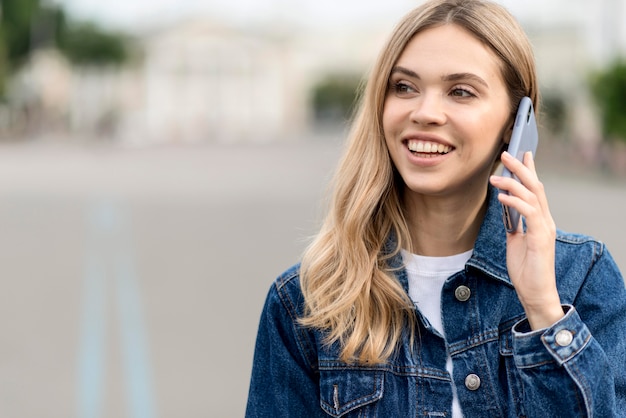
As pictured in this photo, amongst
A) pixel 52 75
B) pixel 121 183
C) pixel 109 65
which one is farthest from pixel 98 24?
pixel 121 183

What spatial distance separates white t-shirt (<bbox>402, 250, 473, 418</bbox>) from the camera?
224cm

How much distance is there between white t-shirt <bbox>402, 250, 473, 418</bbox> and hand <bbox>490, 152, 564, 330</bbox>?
0.22 m

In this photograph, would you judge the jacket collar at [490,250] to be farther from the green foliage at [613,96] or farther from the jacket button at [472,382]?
the green foliage at [613,96]

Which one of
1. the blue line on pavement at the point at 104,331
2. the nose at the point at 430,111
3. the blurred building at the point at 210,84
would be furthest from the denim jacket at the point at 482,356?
the blurred building at the point at 210,84

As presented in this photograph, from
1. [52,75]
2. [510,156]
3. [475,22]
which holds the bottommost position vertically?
[510,156]

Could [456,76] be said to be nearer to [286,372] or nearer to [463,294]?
[463,294]

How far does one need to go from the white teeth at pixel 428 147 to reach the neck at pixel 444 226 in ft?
0.46

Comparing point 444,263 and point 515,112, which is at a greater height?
point 515,112

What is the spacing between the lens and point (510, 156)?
2.10 meters

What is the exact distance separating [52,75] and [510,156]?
3948 inches

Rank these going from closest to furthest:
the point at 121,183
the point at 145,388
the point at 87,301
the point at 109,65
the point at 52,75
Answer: the point at 145,388 → the point at 87,301 → the point at 121,183 → the point at 109,65 → the point at 52,75

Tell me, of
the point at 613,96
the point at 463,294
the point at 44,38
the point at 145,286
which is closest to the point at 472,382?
the point at 463,294

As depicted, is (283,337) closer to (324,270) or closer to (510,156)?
(324,270)

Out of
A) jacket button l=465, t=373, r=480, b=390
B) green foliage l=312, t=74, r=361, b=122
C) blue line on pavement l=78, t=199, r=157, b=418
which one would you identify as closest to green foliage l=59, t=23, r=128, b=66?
green foliage l=312, t=74, r=361, b=122
